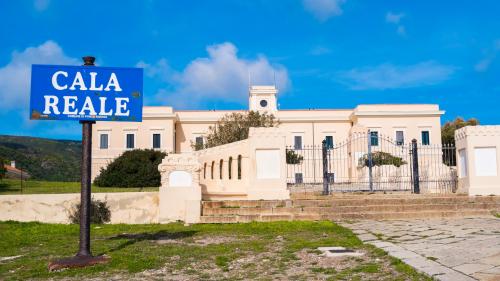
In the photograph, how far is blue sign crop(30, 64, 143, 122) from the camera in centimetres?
680

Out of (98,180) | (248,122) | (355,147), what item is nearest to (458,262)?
(98,180)

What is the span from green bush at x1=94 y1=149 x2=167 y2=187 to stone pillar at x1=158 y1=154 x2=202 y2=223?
14.8 metres

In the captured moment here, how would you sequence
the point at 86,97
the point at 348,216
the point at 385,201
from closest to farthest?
the point at 86,97, the point at 348,216, the point at 385,201

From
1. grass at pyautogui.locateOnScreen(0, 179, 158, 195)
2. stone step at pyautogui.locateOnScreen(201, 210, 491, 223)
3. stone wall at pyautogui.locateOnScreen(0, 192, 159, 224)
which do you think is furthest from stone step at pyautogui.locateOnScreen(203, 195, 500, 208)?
grass at pyautogui.locateOnScreen(0, 179, 158, 195)

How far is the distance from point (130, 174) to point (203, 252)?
2057 cm

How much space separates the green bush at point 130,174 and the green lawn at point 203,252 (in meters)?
15.3

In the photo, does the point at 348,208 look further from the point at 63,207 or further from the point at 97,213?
the point at 63,207

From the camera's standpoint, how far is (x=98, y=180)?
27062 millimetres

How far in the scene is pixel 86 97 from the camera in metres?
6.94

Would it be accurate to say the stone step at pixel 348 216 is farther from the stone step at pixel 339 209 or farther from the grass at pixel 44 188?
the grass at pixel 44 188

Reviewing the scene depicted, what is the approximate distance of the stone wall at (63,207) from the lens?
1149 cm

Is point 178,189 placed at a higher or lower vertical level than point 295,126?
lower

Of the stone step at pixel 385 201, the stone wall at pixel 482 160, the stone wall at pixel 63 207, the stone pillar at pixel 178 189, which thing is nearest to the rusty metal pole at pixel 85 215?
the stone pillar at pixel 178 189

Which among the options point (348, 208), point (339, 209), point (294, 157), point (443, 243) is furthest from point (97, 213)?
point (294, 157)
